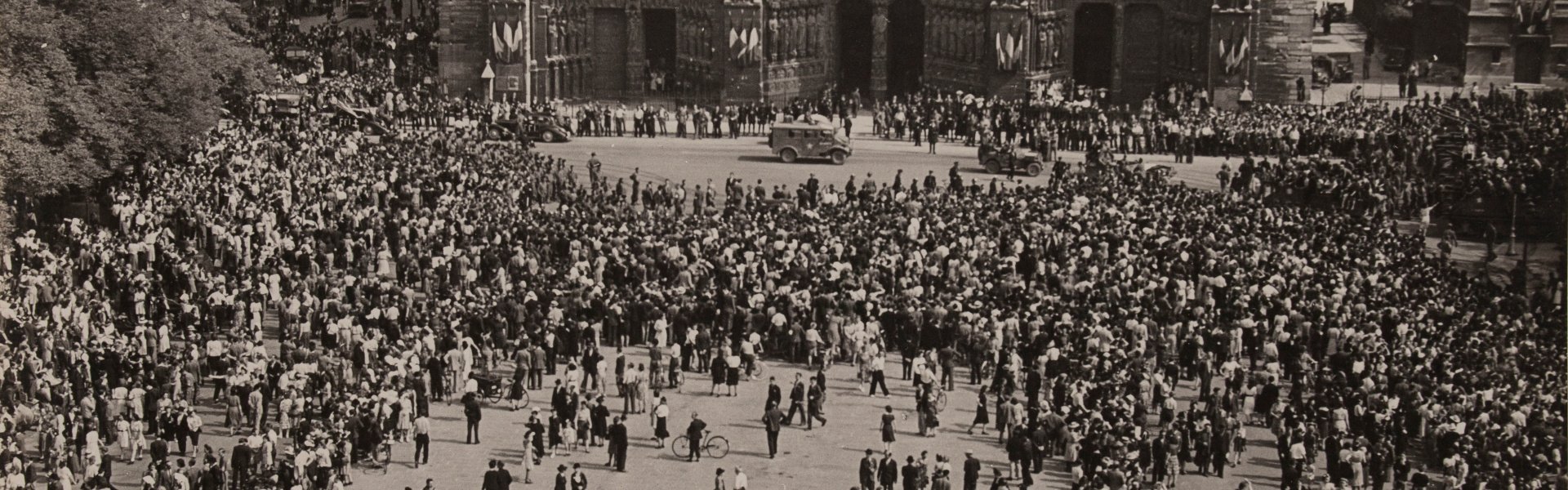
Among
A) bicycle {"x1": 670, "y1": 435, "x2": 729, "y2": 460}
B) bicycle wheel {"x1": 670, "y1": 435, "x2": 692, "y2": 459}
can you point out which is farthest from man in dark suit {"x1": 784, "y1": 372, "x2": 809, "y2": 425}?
bicycle wheel {"x1": 670, "y1": 435, "x2": 692, "y2": 459}

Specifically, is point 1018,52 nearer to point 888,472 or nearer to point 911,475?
point 888,472

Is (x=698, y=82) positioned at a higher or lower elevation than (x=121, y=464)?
higher

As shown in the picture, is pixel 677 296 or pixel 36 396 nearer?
pixel 36 396

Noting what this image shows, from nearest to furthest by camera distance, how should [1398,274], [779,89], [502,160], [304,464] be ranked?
[304,464] → [1398,274] → [502,160] → [779,89]

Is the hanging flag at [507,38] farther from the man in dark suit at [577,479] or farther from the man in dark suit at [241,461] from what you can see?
the man in dark suit at [577,479]

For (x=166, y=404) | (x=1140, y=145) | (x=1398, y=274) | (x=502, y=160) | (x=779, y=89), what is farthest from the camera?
(x=779, y=89)

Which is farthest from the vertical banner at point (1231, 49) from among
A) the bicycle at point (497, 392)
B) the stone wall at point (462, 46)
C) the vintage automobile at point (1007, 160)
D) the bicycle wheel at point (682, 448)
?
the bicycle wheel at point (682, 448)

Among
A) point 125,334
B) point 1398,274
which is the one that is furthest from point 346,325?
point 1398,274

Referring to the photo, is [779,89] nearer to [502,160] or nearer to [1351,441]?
[502,160]

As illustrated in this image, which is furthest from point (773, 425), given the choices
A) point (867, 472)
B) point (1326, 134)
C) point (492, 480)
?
point (1326, 134)
